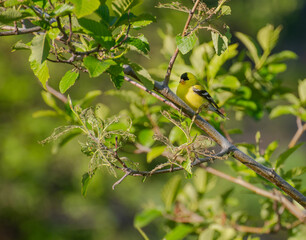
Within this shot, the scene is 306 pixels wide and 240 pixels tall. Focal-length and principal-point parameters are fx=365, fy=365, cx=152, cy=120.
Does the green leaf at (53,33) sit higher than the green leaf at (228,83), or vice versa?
the green leaf at (53,33)

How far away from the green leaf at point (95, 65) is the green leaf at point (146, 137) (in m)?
0.70

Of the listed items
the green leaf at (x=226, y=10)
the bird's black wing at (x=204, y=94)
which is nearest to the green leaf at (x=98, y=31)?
the green leaf at (x=226, y=10)

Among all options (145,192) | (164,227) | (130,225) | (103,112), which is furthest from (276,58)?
(130,225)

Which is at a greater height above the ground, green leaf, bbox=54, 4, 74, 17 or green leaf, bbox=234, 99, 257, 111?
green leaf, bbox=54, 4, 74, 17

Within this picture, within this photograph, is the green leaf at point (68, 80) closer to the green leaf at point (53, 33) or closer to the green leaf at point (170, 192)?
the green leaf at point (53, 33)

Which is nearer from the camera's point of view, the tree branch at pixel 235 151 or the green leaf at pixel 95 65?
the green leaf at pixel 95 65

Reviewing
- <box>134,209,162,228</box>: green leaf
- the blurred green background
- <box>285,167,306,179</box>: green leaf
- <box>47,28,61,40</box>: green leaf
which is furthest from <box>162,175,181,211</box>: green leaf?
the blurred green background

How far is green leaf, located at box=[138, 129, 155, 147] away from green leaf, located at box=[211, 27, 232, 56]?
64cm

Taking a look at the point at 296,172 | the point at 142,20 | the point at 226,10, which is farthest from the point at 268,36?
the point at 142,20

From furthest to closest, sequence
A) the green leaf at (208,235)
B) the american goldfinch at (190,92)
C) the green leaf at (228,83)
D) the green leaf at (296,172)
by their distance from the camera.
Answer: the american goldfinch at (190,92), the green leaf at (228,83), the green leaf at (208,235), the green leaf at (296,172)

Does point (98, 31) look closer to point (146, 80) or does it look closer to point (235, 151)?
point (146, 80)

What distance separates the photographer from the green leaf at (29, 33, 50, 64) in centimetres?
62

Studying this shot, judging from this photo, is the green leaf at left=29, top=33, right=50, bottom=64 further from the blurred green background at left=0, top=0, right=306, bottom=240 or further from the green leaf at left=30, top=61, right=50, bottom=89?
the blurred green background at left=0, top=0, right=306, bottom=240

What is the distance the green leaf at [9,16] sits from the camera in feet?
2.02
